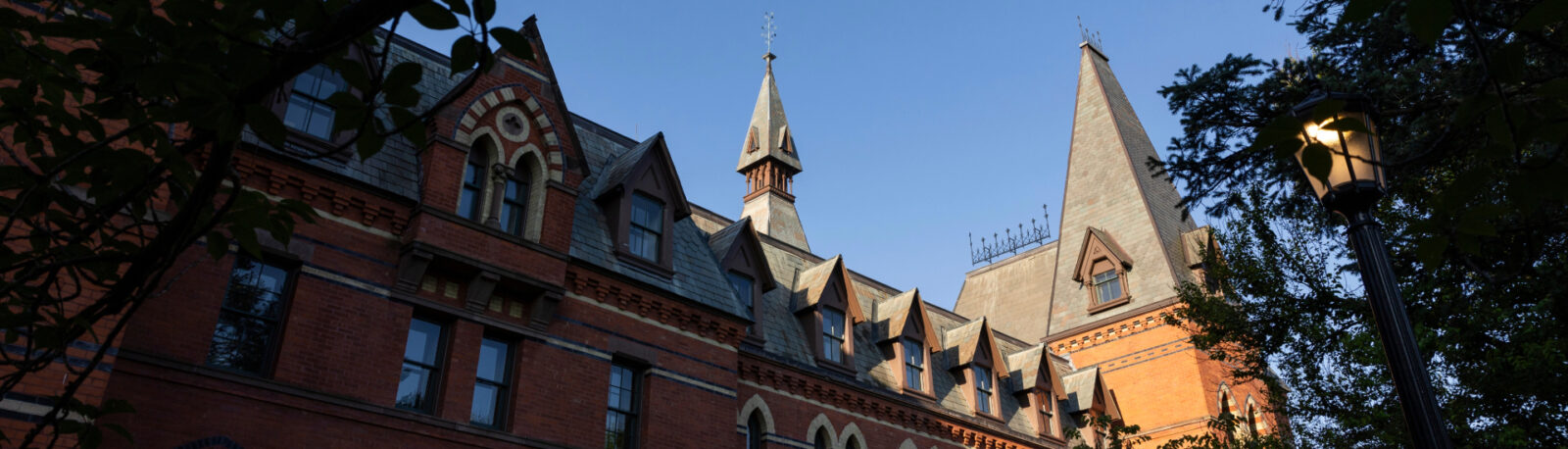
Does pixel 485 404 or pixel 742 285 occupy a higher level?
pixel 742 285

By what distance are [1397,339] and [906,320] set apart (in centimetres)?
1856

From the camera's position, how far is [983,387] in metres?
26.9

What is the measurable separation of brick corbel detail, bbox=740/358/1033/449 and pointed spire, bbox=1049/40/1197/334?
10.2m

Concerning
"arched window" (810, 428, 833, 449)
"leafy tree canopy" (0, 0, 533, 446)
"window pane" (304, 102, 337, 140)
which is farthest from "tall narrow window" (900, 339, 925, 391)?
"leafy tree canopy" (0, 0, 533, 446)

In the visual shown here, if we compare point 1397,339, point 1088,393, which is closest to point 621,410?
point 1397,339

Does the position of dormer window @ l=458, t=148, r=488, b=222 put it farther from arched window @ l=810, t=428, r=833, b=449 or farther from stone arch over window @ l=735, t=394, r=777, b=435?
arched window @ l=810, t=428, r=833, b=449

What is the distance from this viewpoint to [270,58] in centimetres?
404

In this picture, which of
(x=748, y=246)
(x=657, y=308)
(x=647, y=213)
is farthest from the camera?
(x=748, y=246)

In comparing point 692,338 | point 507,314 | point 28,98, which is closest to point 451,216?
point 507,314

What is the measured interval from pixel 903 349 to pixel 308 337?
49.0 ft

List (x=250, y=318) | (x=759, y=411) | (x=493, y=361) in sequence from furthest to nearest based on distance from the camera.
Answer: (x=759, y=411)
(x=493, y=361)
(x=250, y=318)

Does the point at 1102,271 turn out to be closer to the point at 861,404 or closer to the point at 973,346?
the point at 973,346

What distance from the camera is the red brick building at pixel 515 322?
39.4ft

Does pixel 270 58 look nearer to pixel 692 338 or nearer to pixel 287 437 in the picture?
pixel 287 437
